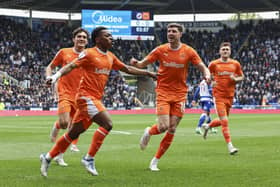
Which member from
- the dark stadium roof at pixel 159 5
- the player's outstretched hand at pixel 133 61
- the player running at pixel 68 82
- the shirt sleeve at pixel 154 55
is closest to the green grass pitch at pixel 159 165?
the player running at pixel 68 82

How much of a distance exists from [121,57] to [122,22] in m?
10.2

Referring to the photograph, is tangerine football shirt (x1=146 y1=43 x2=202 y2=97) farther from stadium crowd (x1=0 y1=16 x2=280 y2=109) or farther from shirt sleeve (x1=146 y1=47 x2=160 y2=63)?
stadium crowd (x1=0 y1=16 x2=280 y2=109)

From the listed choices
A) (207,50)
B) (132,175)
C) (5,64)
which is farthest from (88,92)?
(207,50)

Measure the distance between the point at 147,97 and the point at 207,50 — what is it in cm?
824

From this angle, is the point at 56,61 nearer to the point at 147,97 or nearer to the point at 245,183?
the point at 245,183

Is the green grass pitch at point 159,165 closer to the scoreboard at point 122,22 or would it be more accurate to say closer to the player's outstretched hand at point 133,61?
the player's outstretched hand at point 133,61

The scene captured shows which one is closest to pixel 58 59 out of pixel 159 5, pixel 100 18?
pixel 100 18

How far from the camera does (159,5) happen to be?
63844 mm

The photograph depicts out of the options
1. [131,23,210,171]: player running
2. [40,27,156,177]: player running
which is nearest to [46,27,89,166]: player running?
[131,23,210,171]: player running

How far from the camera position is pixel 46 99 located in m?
49.4

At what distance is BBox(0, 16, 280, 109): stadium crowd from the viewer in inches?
1968

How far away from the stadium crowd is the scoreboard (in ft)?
20.0

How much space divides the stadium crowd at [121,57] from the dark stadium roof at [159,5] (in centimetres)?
184

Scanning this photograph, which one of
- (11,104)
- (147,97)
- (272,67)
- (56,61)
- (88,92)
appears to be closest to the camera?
(88,92)
